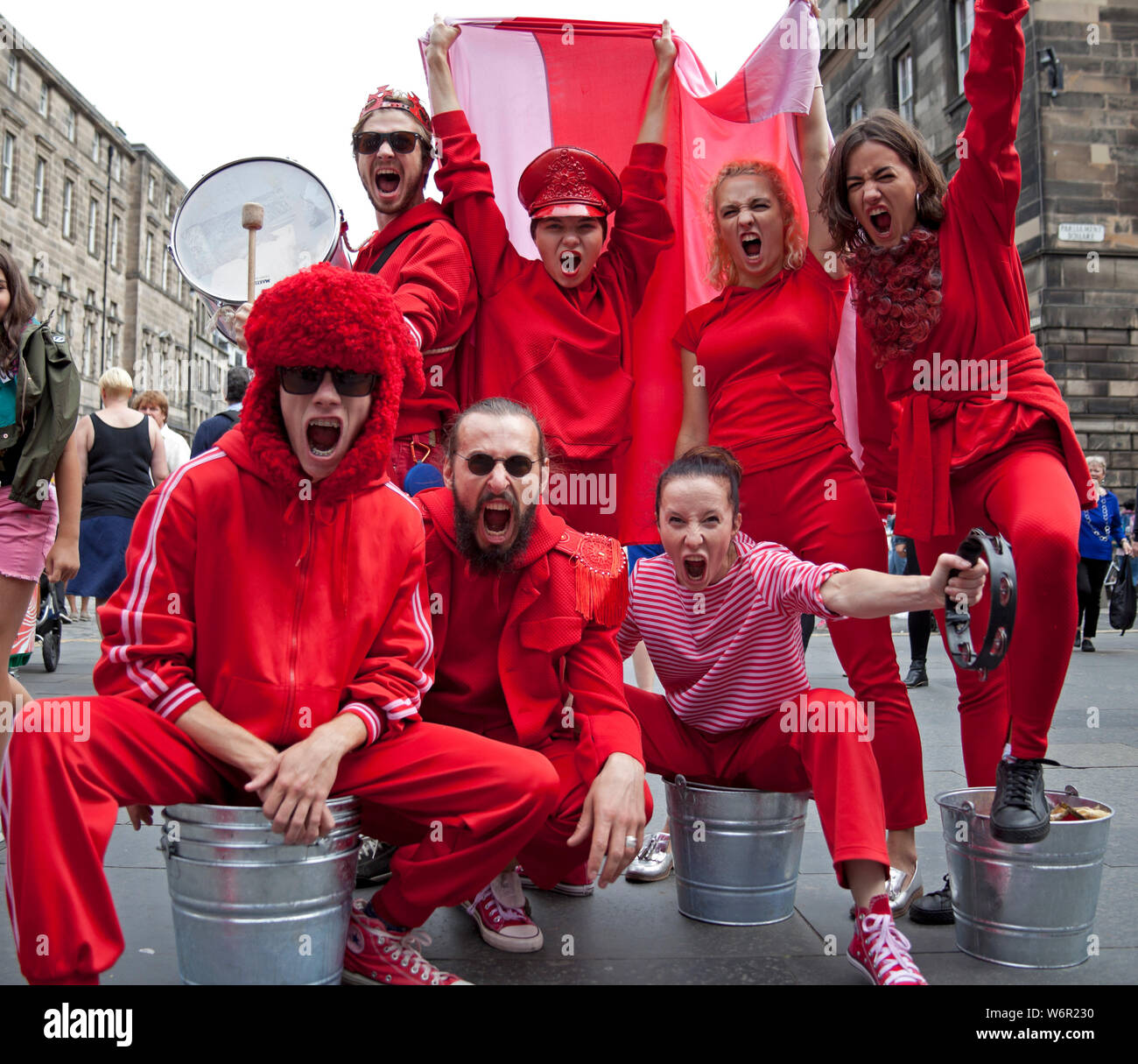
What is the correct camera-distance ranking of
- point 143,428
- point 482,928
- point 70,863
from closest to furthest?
point 70,863, point 482,928, point 143,428

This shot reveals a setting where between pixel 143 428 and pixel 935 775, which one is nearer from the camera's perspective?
pixel 935 775

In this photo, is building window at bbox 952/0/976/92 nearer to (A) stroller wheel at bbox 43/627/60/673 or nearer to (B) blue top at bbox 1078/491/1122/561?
(B) blue top at bbox 1078/491/1122/561

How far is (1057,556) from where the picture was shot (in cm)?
262

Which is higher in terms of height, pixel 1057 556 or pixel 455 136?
pixel 455 136

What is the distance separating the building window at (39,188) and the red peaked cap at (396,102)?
37814mm

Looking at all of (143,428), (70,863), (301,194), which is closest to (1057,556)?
(70,863)

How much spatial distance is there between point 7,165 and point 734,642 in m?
37.9

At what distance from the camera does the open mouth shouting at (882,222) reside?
3123 millimetres

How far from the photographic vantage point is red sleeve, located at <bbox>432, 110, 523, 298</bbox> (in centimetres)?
359

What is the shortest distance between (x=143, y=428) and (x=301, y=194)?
3.35m

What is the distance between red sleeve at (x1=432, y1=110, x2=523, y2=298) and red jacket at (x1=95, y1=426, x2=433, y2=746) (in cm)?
144

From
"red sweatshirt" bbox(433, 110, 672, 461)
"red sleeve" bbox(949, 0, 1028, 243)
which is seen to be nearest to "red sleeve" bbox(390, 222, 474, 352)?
"red sweatshirt" bbox(433, 110, 672, 461)

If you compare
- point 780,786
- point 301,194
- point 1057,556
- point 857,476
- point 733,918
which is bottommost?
point 733,918
